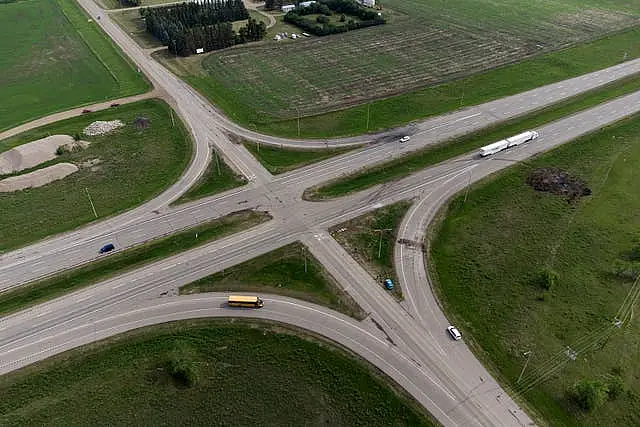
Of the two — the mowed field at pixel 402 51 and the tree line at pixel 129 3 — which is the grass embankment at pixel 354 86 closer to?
the mowed field at pixel 402 51

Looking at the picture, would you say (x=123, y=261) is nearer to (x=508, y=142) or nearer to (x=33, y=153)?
(x=33, y=153)

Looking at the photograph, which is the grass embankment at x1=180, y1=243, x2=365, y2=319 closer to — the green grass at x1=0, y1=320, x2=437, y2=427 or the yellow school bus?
the yellow school bus

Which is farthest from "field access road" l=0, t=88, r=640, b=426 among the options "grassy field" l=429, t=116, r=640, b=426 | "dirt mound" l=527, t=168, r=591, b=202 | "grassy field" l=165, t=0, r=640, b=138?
"grassy field" l=165, t=0, r=640, b=138

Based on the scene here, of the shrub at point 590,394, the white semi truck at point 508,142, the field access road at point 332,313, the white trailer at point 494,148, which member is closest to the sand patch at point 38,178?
the field access road at point 332,313

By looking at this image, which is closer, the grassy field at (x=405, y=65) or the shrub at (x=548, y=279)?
the shrub at (x=548, y=279)

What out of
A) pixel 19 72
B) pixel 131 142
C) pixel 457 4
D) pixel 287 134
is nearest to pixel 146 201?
pixel 131 142


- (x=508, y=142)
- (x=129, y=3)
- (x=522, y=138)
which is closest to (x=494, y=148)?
(x=508, y=142)

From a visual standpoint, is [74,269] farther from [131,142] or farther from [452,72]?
[452,72]
